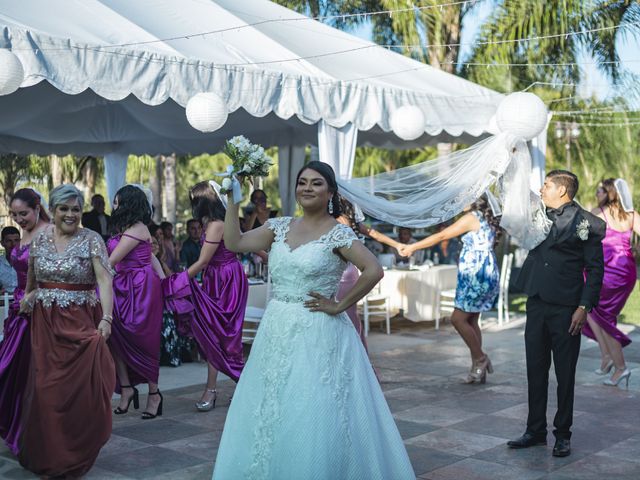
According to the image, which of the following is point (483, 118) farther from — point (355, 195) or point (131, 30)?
point (131, 30)

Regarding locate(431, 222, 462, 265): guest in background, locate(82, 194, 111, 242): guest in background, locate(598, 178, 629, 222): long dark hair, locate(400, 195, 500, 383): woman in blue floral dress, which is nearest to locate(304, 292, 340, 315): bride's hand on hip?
locate(400, 195, 500, 383): woman in blue floral dress

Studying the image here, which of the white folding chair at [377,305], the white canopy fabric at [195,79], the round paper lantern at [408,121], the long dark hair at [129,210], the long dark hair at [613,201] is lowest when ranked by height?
the white folding chair at [377,305]

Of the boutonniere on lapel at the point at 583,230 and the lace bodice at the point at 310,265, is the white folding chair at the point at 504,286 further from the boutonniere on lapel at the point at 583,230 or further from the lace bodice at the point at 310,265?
the lace bodice at the point at 310,265

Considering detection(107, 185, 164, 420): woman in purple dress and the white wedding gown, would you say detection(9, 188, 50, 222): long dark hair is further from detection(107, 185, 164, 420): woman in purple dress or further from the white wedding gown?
the white wedding gown

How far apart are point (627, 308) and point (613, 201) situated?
609cm

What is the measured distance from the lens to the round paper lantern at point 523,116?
869cm

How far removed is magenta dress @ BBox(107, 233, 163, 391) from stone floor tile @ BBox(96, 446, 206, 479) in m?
0.93

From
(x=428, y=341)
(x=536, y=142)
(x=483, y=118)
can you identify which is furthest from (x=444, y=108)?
(x=428, y=341)

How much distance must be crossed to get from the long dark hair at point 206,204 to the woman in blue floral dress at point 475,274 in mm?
1980

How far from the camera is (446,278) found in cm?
1146

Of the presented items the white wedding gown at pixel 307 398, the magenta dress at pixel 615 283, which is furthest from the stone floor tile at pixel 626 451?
the magenta dress at pixel 615 283

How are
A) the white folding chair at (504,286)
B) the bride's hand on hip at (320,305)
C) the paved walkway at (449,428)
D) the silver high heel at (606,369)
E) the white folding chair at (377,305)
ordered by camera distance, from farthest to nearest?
the white folding chair at (504,286)
the white folding chair at (377,305)
the silver high heel at (606,369)
the paved walkway at (449,428)
the bride's hand on hip at (320,305)

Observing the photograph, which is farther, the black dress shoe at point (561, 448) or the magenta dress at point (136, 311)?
the magenta dress at point (136, 311)

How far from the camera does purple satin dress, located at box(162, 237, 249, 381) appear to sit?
21.1 ft
